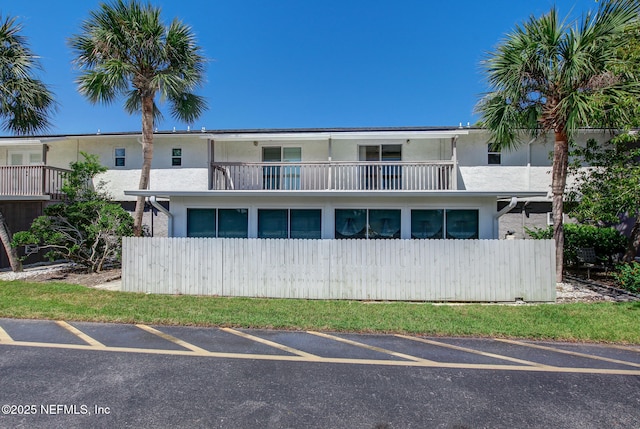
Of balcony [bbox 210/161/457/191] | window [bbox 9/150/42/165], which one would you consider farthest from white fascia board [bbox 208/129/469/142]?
window [bbox 9/150/42/165]

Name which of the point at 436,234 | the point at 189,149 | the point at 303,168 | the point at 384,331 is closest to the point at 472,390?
the point at 384,331

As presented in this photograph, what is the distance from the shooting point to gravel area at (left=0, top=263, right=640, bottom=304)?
27.7 ft

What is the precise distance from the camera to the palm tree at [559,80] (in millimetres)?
8688

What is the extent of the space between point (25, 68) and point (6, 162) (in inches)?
338

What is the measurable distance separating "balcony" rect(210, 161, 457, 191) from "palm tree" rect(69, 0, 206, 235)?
10.9ft

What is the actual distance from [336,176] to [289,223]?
3.22 m

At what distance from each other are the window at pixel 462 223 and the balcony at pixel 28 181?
16.4 meters

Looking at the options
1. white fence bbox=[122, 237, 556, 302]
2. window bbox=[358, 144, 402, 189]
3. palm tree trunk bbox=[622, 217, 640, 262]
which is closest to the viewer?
white fence bbox=[122, 237, 556, 302]

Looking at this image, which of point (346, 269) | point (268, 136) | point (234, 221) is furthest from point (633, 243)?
point (268, 136)

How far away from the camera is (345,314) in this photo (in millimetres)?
6758

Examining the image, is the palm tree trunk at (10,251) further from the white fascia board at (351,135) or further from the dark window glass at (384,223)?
the dark window glass at (384,223)

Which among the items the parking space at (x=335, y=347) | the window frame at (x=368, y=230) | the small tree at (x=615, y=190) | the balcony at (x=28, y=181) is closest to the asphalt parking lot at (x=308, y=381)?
the parking space at (x=335, y=347)

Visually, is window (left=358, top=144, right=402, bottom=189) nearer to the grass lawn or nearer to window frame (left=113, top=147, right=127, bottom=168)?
the grass lawn

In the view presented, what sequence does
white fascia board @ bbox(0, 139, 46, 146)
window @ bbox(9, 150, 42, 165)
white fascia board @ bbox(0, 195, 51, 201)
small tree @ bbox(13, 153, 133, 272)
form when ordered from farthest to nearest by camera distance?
window @ bbox(9, 150, 42, 165) → white fascia board @ bbox(0, 139, 46, 146) → white fascia board @ bbox(0, 195, 51, 201) → small tree @ bbox(13, 153, 133, 272)
